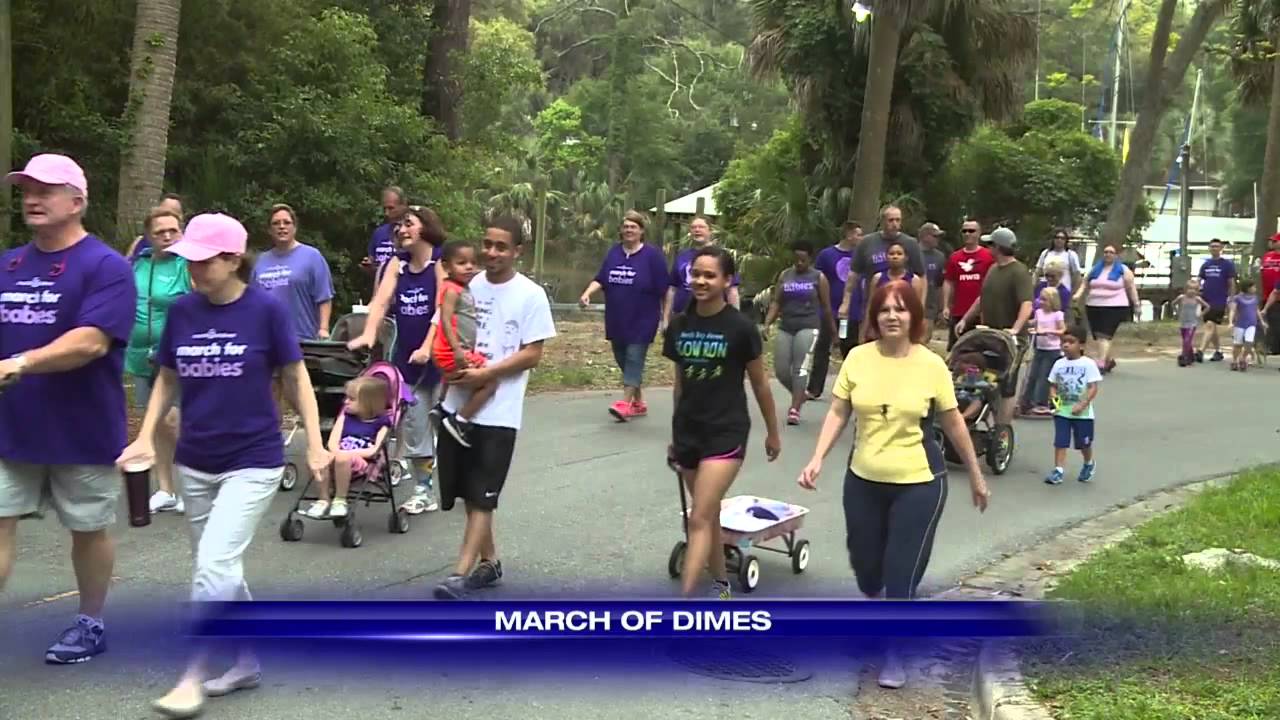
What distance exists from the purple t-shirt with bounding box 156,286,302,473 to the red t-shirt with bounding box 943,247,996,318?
354 inches

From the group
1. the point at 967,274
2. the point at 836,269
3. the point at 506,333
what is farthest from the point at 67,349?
the point at 967,274

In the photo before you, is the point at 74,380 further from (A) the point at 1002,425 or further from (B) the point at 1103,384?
(B) the point at 1103,384

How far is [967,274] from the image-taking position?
492 inches

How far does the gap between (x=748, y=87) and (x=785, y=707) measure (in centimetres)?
5770

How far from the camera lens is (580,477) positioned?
Result: 30.9ft

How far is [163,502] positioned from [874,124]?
13550 millimetres

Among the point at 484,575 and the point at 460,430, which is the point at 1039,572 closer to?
the point at 484,575

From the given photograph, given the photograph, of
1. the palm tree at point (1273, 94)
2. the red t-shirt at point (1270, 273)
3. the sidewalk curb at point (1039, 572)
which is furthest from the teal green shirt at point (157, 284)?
the palm tree at point (1273, 94)

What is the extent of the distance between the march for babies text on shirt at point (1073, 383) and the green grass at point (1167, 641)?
86.1 inches

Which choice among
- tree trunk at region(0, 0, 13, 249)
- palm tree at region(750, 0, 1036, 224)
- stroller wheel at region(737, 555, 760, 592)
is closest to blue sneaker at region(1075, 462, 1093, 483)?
stroller wheel at region(737, 555, 760, 592)

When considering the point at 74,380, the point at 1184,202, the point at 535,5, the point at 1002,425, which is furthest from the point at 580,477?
the point at 535,5

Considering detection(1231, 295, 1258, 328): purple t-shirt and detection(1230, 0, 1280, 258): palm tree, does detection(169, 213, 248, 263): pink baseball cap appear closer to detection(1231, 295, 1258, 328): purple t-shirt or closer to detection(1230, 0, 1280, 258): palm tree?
detection(1231, 295, 1258, 328): purple t-shirt

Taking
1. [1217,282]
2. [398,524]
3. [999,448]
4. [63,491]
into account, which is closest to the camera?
[63,491]

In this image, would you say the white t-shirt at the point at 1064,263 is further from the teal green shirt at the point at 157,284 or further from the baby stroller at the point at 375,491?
the teal green shirt at the point at 157,284
